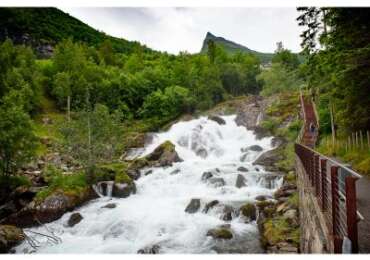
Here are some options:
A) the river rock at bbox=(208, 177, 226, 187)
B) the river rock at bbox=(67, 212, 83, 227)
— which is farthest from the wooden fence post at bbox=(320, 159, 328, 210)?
the river rock at bbox=(208, 177, 226, 187)

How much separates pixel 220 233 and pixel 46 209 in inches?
286

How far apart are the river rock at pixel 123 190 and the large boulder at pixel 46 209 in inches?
51.1

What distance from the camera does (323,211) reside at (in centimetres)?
496

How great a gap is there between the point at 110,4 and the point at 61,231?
7669 millimetres

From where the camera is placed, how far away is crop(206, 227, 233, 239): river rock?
34.1 ft

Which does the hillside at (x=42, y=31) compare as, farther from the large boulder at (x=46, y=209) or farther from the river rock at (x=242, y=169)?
the river rock at (x=242, y=169)

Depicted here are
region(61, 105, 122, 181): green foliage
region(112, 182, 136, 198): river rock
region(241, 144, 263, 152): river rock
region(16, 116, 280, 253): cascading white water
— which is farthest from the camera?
region(241, 144, 263, 152): river rock

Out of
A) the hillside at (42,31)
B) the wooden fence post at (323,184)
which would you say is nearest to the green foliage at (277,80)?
the hillside at (42,31)

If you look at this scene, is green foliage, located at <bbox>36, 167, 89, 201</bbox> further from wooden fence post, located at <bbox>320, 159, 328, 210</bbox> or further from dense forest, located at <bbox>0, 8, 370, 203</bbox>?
wooden fence post, located at <bbox>320, 159, 328, 210</bbox>

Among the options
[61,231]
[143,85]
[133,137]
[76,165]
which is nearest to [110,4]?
[61,231]

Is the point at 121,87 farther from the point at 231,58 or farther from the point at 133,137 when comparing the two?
the point at 231,58

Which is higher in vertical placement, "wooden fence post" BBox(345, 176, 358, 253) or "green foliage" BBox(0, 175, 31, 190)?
"wooden fence post" BBox(345, 176, 358, 253)

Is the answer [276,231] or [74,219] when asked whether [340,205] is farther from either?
[74,219]

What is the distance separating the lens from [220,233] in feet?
34.4
